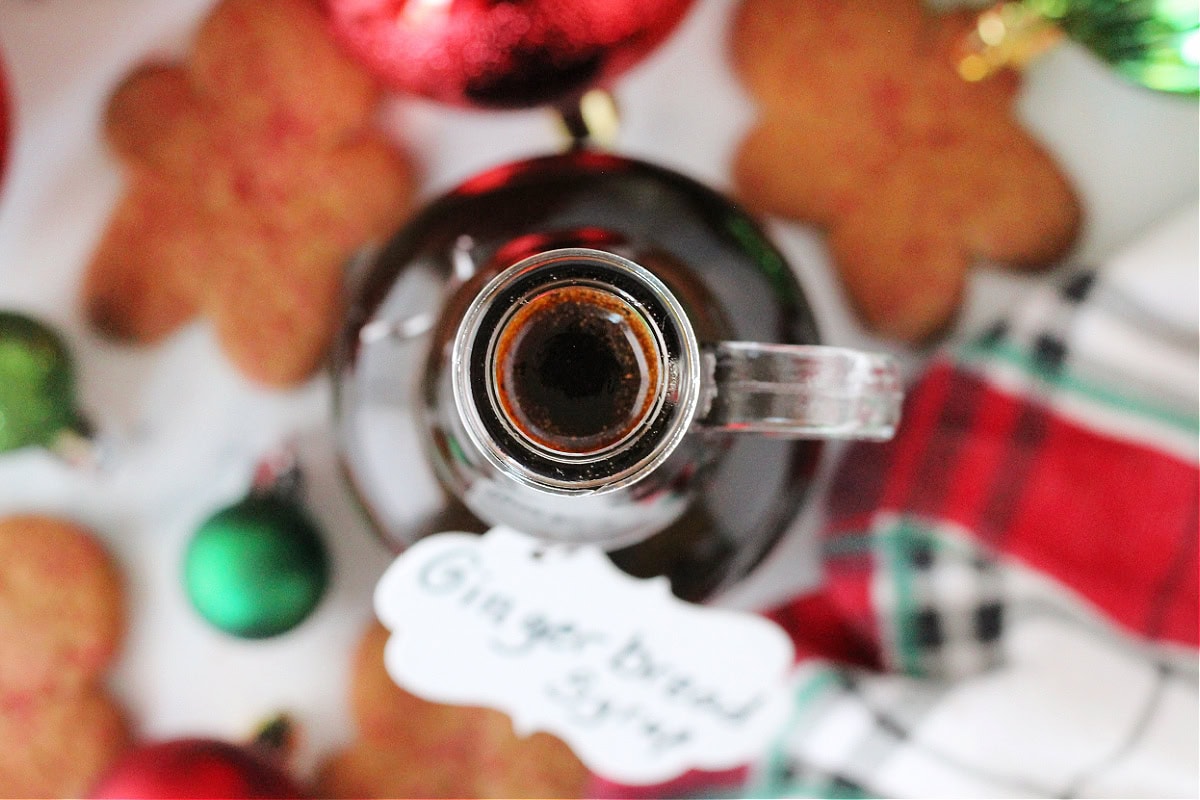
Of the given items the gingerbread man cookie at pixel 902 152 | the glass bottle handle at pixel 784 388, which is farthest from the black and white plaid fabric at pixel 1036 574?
the glass bottle handle at pixel 784 388

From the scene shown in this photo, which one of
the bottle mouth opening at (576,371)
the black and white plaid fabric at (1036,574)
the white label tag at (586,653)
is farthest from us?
the black and white plaid fabric at (1036,574)

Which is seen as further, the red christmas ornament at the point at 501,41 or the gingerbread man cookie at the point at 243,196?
the gingerbread man cookie at the point at 243,196

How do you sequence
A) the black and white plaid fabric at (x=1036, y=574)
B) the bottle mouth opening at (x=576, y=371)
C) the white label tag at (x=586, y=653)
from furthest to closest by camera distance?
the black and white plaid fabric at (x=1036, y=574) → the white label tag at (x=586, y=653) → the bottle mouth opening at (x=576, y=371)

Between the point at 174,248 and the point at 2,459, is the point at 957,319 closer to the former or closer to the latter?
the point at 174,248

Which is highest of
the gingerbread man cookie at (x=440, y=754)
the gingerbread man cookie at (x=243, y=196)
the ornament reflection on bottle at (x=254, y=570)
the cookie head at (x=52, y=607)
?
the gingerbread man cookie at (x=243, y=196)

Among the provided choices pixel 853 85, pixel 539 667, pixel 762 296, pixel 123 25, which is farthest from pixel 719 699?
pixel 123 25

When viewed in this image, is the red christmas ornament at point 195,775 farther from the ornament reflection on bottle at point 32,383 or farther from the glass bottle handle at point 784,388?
the glass bottle handle at point 784,388
